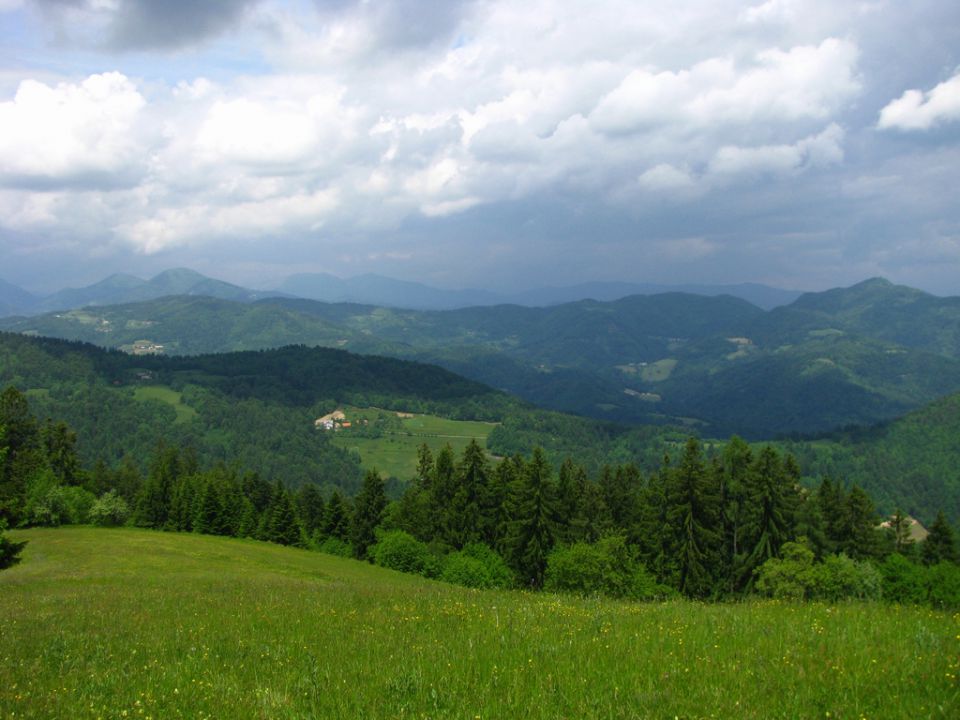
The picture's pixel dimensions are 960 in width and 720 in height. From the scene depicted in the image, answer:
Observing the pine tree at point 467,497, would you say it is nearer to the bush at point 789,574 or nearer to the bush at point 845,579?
the bush at point 789,574

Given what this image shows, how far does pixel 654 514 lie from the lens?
53.4 metres

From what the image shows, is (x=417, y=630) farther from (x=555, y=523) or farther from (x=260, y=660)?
(x=555, y=523)

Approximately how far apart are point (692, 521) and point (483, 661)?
43.2 meters

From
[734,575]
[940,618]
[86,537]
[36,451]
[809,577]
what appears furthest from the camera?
[36,451]

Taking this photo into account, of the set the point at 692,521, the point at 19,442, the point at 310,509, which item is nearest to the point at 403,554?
the point at 692,521

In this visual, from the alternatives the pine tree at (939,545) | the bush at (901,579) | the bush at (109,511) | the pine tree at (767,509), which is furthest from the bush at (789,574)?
the bush at (109,511)

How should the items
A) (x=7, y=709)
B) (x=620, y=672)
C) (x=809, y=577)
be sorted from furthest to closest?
(x=809, y=577) < (x=620, y=672) < (x=7, y=709)

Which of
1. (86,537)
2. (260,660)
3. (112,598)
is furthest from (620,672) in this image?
(86,537)

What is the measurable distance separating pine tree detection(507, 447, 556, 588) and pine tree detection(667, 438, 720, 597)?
10.3 metres

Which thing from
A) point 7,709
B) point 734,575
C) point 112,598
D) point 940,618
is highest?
point 7,709

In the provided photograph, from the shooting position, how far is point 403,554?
62.2 m

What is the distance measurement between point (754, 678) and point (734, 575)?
48.7 metres

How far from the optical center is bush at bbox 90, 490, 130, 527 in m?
76.6

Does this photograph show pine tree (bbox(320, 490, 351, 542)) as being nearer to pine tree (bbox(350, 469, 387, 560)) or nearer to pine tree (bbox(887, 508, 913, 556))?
pine tree (bbox(350, 469, 387, 560))
